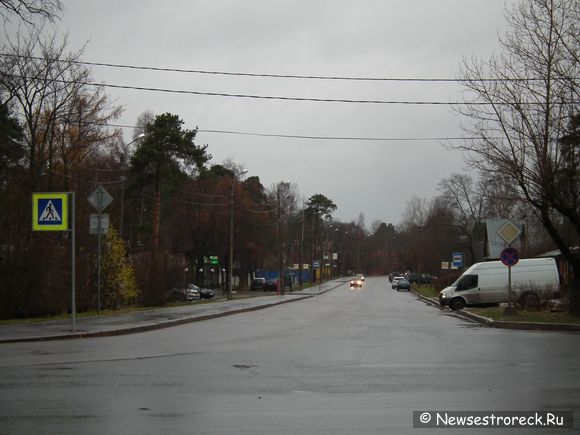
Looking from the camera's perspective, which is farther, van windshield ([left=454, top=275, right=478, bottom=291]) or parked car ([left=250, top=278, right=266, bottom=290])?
parked car ([left=250, top=278, right=266, bottom=290])

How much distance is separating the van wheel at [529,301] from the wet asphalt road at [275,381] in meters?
8.42

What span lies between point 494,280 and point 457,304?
7.72 ft

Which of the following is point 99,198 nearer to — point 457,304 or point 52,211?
point 52,211

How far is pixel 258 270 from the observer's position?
102 meters

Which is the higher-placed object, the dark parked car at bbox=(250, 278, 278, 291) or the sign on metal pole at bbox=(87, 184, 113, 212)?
the sign on metal pole at bbox=(87, 184, 113, 212)

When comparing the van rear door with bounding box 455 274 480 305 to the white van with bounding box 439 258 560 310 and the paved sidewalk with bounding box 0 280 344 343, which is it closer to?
the white van with bounding box 439 258 560 310

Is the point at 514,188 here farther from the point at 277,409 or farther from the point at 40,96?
the point at 40,96

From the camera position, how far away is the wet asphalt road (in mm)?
8484

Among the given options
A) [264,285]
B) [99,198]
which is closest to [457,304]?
[99,198]

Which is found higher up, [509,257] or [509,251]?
[509,251]

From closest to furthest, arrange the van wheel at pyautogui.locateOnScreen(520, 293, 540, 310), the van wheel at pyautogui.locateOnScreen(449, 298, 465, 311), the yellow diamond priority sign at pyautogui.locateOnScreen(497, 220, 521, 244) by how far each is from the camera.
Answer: the yellow diamond priority sign at pyautogui.locateOnScreen(497, 220, 521, 244)
the van wheel at pyautogui.locateOnScreen(520, 293, 540, 310)
the van wheel at pyautogui.locateOnScreen(449, 298, 465, 311)

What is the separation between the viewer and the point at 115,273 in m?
34.8

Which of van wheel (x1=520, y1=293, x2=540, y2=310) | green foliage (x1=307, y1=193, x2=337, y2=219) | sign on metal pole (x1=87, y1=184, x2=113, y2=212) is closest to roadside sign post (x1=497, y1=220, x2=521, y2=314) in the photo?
van wheel (x1=520, y1=293, x2=540, y2=310)

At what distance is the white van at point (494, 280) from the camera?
35812 millimetres
